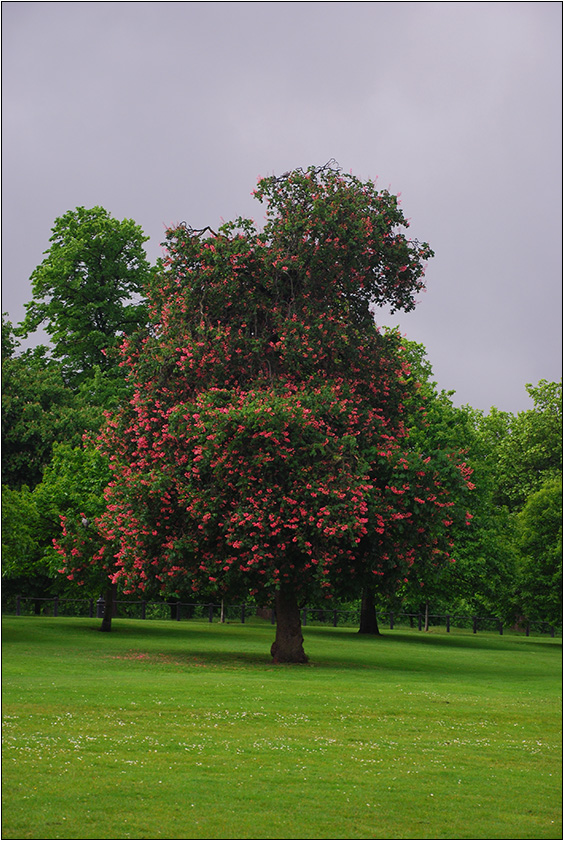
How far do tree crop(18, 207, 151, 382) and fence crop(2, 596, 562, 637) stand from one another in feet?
42.3

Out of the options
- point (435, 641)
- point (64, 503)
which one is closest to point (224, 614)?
point (435, 641)

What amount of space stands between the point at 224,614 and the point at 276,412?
3363cm

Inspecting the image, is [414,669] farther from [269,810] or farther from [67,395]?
[67,395]

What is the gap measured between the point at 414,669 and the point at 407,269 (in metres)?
12.6

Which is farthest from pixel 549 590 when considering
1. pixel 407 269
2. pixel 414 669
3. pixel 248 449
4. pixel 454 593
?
pixel 248 449

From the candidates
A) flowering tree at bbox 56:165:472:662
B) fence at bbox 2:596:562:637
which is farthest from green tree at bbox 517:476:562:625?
flowering tree at bbox 56:165:472:662

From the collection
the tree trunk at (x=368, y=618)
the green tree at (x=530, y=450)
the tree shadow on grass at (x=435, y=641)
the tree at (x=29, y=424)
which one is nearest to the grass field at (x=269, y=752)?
the tree shadow on grass at (x=435, y=641)

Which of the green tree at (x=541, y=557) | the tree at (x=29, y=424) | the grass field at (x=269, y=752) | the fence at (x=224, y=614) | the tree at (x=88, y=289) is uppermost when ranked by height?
the tree at (x=88, y=289)

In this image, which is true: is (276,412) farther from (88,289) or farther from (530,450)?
(530,450)

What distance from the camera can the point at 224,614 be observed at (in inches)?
2153

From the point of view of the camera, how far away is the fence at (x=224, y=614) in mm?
49888

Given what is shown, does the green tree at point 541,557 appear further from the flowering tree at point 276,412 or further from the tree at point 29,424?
the tree at point 29,424

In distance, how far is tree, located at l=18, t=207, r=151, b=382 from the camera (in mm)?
48219

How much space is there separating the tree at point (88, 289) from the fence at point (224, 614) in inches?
508
